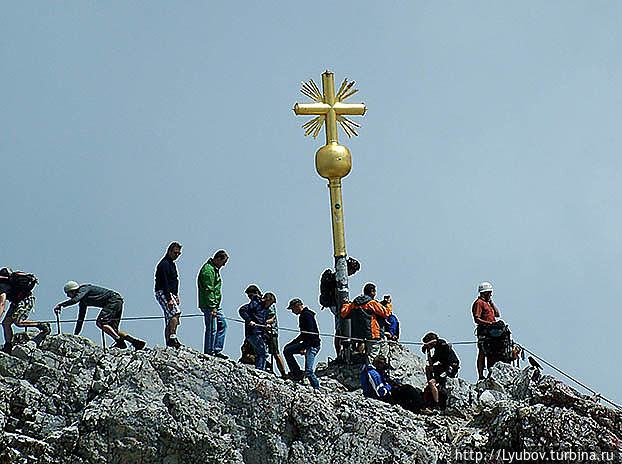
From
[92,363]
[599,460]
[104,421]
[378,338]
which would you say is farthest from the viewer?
[378,338]

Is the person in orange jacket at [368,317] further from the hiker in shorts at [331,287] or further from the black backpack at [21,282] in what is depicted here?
the black backpack at [21,282]

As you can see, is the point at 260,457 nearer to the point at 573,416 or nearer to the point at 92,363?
the point at 92,363

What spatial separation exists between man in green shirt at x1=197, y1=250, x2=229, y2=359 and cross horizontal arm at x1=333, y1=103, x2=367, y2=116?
7.32m

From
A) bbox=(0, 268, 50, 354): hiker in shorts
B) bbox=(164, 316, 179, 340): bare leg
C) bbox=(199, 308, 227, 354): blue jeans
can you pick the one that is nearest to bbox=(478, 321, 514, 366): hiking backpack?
bbox=(199, 308, 227, 354): blue jeans

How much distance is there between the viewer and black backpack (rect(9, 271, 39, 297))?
Result: 18.6m

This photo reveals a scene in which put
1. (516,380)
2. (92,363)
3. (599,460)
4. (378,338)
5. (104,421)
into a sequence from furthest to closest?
(378,338), (516,380), (92,363), (104,421), (599,460)

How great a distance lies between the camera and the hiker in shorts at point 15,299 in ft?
61.0

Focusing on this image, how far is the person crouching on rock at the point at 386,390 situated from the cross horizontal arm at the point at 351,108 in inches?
297

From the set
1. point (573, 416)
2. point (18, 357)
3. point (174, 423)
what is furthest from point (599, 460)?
point (18, 357)

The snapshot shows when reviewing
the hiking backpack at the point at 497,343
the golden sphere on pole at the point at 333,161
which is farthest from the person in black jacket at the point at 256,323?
the golden sphere on pole at the point at 333,161

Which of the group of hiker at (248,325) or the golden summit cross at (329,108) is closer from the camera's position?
the group of hiker at (248,325)

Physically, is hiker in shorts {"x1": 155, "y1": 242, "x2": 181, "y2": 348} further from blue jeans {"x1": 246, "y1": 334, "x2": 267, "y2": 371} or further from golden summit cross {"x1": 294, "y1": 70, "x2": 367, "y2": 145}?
golden summit cross {"x1": 294, "y1": 70, "x2": 367, "y2": 145}

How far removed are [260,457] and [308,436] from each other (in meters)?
0.86

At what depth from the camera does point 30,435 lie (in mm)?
17438
